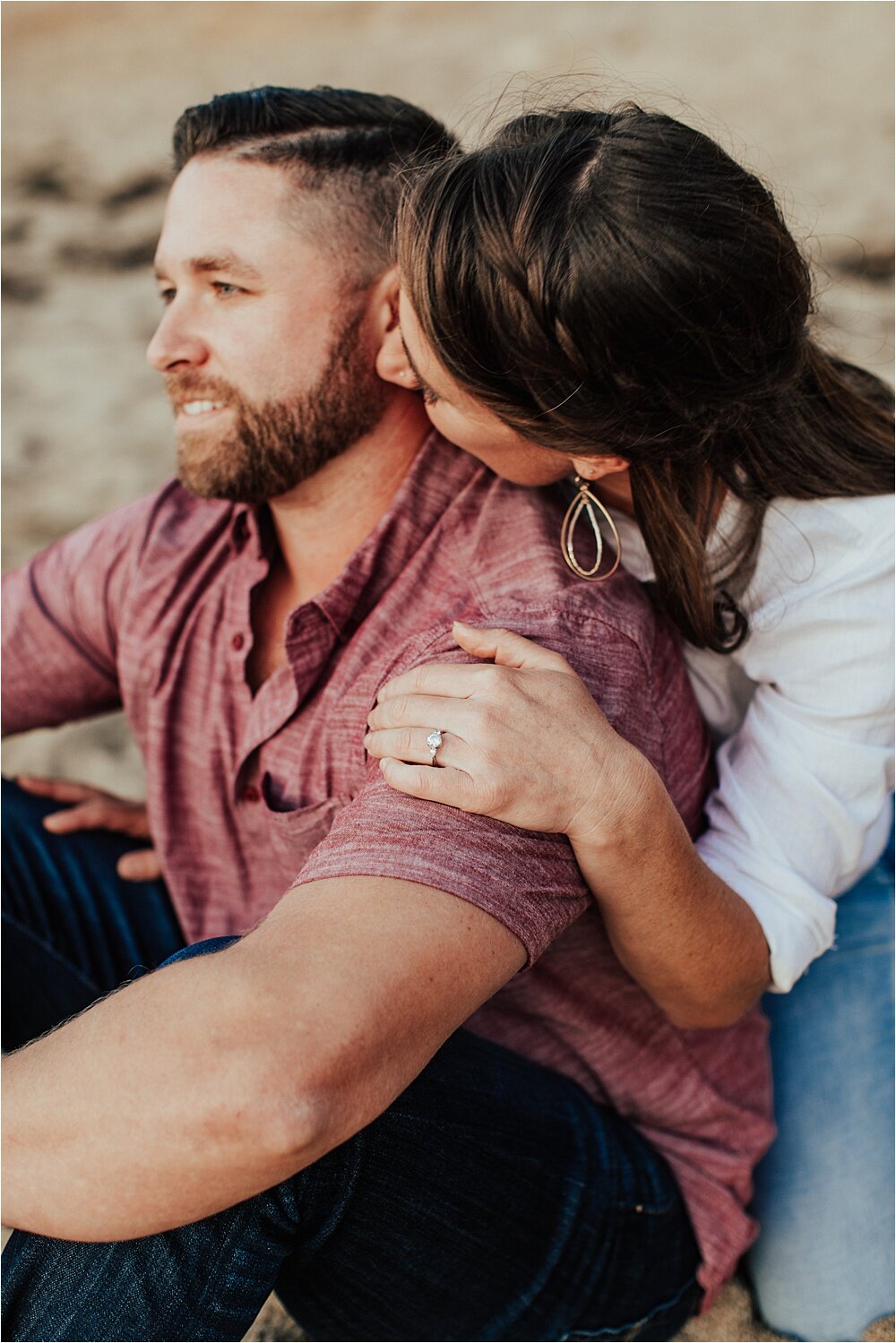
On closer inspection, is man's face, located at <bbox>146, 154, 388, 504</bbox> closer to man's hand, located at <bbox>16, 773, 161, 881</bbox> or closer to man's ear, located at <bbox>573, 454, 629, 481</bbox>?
man's ear, located at <bbox>573, 454, 629, 481</bbox>

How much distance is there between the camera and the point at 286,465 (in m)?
1.99

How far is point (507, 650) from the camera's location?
150 centimetres

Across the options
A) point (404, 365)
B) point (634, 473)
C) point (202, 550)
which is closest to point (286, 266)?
point (404, 365)

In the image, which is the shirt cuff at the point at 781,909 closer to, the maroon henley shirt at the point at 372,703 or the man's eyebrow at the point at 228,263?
the maroon henley shirt at the point at 372,703

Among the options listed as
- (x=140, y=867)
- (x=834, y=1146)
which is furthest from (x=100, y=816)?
(x=834, y=1146)

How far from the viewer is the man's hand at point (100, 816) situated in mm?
2244

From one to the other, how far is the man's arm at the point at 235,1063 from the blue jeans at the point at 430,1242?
0.16 meters

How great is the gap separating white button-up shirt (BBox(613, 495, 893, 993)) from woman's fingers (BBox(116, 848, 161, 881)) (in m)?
0.97

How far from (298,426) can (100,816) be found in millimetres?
829

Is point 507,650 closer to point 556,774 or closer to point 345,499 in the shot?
point 556,774

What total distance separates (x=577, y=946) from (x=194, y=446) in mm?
978

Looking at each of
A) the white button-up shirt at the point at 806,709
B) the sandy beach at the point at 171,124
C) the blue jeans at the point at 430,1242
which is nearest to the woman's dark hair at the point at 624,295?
the white button-up shirt at the point at 806,709

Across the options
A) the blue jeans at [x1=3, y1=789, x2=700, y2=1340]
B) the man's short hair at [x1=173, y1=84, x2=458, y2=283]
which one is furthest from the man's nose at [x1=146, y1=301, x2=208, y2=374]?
the blue jeans at [x1=3, y1=789, x2=700, y2=1340]

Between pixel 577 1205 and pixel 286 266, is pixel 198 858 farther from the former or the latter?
pixel 286 266
